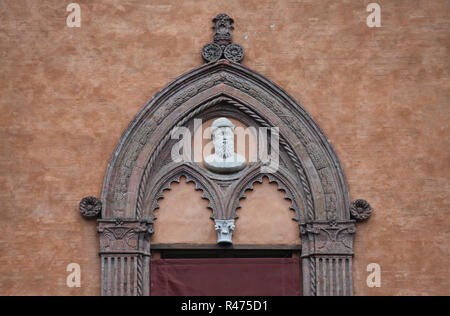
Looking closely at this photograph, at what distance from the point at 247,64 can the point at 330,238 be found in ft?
9.30

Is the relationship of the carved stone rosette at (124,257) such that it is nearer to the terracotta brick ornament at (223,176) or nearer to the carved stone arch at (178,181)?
the terracotta brick ornament at (223,176)

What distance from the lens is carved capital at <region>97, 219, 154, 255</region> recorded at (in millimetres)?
15852

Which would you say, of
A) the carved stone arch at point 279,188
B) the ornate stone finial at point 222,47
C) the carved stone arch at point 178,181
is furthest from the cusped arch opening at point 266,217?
the ornate stone finial at point 222,47

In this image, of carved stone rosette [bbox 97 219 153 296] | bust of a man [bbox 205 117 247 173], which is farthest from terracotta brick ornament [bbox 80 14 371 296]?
bust of a man [bbox 205 117 247 173]

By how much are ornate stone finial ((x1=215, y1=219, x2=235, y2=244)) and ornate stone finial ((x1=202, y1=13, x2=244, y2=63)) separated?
235 cm

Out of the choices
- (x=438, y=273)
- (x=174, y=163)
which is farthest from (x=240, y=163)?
(x=438, y=273)

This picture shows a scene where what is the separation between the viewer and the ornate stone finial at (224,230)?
16.1 m

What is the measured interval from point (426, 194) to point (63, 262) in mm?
5124

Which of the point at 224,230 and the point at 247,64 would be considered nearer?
the point at 224,230

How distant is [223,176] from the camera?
54.1ft

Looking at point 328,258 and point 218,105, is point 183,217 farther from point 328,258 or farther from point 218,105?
point 328,258

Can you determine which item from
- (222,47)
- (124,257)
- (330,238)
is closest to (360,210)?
(330,238)

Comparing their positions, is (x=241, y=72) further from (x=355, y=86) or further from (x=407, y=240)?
(x=407, y=240)

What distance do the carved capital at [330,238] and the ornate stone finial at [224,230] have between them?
1.05 meters
